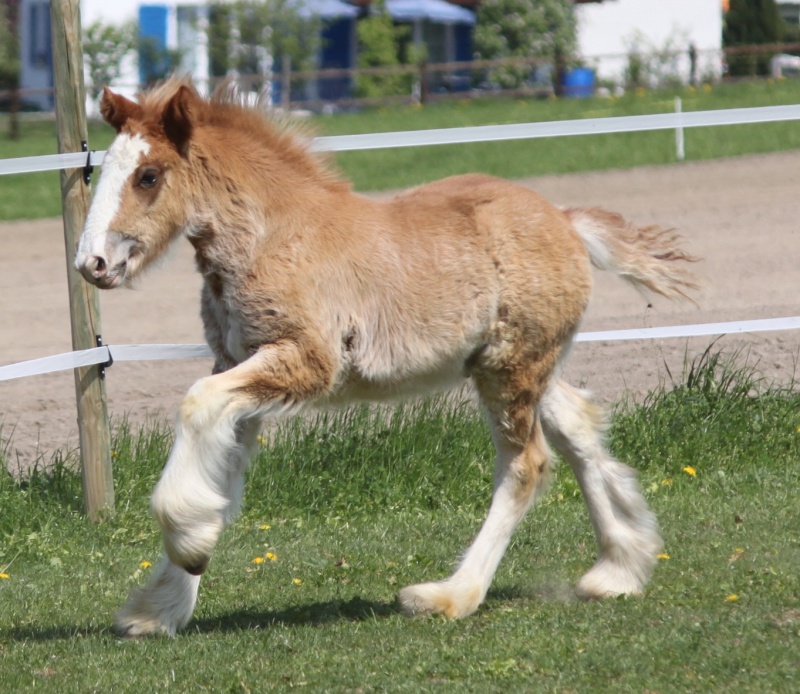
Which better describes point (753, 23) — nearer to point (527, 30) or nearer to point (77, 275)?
point (527, 30)

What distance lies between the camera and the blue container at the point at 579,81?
30180 mm

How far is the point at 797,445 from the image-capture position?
7.07 meters

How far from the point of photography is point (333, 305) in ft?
15.0

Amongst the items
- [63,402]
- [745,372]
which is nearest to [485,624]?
[745,372]

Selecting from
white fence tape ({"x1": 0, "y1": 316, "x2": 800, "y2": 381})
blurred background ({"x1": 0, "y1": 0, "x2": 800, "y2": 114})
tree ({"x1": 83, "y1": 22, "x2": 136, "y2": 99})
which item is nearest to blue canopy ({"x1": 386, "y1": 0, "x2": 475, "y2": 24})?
blurred background ({"x1": 0, "y1": 0, "x2": 800, "y2": 114})

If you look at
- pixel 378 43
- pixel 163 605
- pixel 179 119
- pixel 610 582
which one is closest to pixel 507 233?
pixel 179 119

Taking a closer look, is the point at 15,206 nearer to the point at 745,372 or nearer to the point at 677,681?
the point at 745,372

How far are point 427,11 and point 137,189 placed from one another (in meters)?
35.2

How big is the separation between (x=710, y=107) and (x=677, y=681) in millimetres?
20024

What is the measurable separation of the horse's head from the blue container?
26.0 metres

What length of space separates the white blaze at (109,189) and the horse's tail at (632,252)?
1782 mm

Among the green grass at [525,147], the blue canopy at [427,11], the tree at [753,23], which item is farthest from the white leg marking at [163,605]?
the blue canopy at [427,11]

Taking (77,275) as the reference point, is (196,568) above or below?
below

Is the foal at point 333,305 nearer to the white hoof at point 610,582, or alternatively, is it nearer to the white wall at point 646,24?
the white hoof at point 610,582
